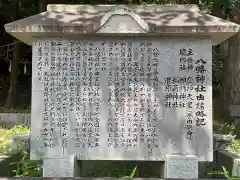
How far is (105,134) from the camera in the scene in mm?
→ 5000

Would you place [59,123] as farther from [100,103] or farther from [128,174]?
[128,174]

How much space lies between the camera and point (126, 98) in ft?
16.5

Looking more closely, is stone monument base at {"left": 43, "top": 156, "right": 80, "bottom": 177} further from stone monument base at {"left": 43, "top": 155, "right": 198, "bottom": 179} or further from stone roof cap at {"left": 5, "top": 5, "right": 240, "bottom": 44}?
stone roof cap at {"left": 5, "top": 5, "right": 240, "bottom": 44}

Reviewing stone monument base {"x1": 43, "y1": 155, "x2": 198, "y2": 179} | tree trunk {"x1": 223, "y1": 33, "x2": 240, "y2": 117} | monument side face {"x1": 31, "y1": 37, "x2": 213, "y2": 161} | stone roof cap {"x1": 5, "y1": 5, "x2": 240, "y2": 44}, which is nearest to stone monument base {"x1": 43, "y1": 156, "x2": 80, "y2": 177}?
stone monument base {"x1": 43, "y1": 155, "x2": 198, "y2": 179}

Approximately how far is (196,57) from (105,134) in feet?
5.44

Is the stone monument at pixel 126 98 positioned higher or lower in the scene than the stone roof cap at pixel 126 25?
lower

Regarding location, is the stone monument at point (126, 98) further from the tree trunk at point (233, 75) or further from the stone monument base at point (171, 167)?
the tree trunk at point (233, 75)

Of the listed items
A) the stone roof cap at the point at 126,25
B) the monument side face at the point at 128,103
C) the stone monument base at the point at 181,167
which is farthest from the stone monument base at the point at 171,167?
the stone roof cap at the point at 126,25

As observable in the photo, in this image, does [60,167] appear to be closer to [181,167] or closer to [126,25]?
[181,167]

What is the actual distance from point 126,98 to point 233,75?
7.29m

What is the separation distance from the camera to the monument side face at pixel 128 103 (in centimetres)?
499

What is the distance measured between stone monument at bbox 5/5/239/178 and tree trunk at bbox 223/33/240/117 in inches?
262

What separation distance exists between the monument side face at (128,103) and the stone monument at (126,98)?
0.05ft

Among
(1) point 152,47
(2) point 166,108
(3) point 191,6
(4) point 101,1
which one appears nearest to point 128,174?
(2) point 166,108
